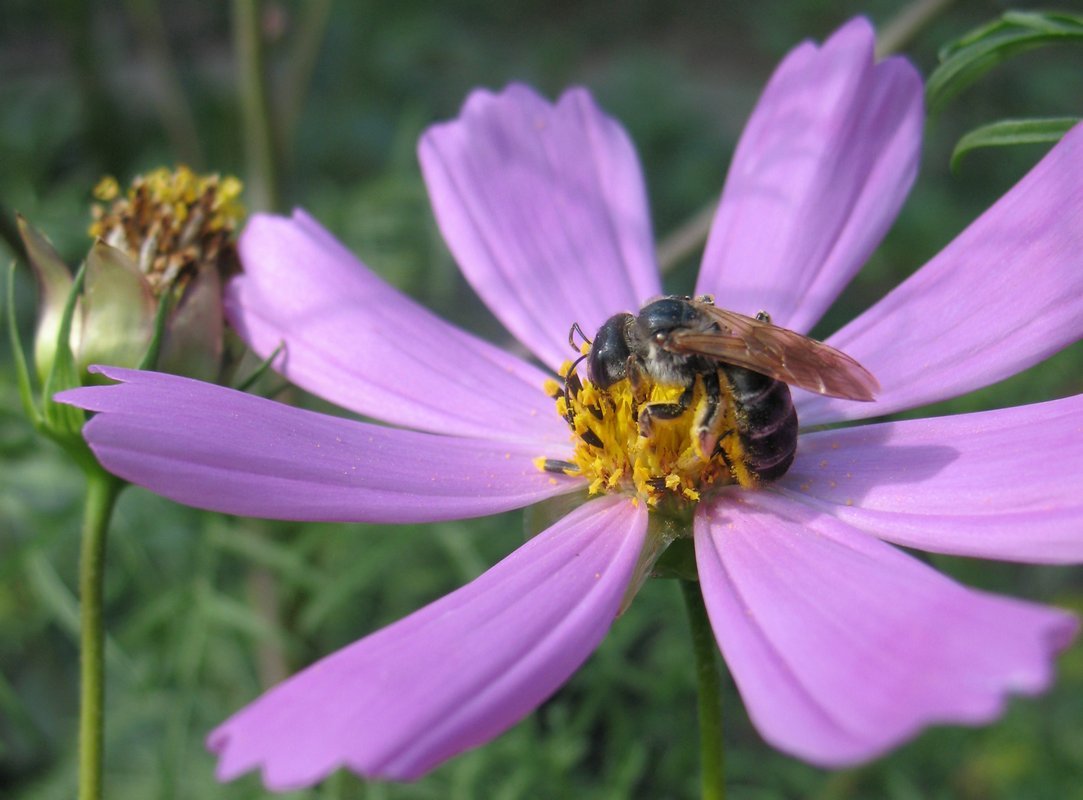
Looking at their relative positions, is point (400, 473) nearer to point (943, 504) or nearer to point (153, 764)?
point (943, 504)

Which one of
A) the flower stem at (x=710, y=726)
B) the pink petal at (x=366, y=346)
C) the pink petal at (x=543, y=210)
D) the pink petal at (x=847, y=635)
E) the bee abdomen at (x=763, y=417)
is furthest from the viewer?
the pink petal at (x=543, y=210)

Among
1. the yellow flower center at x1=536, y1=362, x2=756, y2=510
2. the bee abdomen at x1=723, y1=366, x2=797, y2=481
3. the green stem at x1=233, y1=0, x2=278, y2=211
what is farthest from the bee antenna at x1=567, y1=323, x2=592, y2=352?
the green stem at x1=233, y1=0, x2=278, y2=211

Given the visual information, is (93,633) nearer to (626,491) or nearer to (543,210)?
(626,491)

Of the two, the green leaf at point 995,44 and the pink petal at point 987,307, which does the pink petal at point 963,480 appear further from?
the green leaf at point 995,44

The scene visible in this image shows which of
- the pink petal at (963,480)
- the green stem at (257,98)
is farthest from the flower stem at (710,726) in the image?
the green stem at (257,98)

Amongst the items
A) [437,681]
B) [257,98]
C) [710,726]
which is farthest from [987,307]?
[257,98]

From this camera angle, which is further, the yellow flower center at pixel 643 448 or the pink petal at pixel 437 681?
the yellow flower center at pixel 643 448

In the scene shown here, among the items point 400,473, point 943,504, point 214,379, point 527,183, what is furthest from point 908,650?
point 527,183
